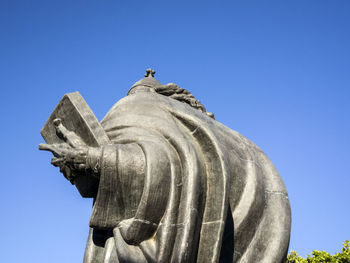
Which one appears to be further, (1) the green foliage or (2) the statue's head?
(1) the green foliage

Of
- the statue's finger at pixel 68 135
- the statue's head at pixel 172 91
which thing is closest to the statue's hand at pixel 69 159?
the statue's finger at pixel 68 135

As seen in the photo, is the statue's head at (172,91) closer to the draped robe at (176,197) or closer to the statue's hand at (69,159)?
the draped robe at (176,197)

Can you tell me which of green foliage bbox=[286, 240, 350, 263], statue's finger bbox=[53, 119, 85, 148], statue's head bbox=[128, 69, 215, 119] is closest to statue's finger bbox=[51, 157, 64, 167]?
statue's finger bbox=[53, 119, 85, 148]

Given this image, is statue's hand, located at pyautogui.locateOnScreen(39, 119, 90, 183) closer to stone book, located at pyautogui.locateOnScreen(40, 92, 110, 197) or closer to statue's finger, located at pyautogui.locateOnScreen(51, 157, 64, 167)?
statue's finger, located at pyautogui.locateOnScreen(51, 157, 64, 167)

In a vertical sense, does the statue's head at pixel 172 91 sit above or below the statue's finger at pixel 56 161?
above

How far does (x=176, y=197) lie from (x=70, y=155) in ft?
3.50

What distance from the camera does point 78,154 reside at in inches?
157

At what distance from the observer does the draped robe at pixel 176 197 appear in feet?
12.7

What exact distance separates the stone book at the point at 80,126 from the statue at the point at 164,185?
11mm

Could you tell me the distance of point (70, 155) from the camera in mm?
4000

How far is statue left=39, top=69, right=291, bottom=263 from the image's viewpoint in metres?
3.88

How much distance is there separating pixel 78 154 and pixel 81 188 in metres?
0.47

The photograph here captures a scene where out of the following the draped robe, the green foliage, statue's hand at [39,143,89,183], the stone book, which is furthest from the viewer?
the green foliage

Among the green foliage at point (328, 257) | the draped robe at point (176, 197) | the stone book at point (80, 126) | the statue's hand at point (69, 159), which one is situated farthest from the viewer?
the green foliage at point (328, 257)
